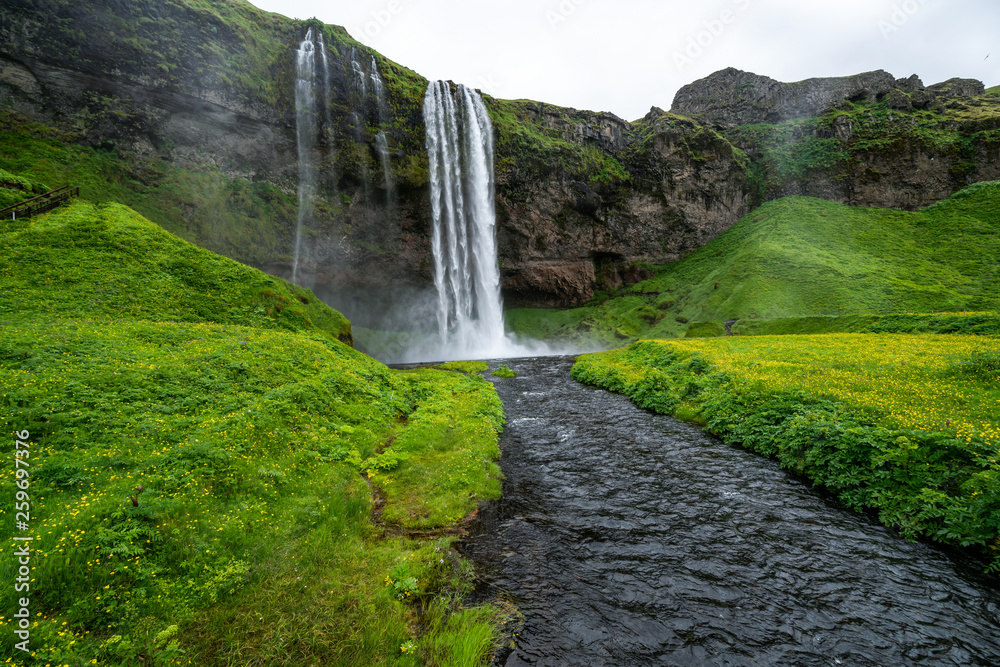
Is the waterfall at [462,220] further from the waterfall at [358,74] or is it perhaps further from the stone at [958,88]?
the stone at [958,88]

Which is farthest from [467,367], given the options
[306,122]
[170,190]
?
[306,122]

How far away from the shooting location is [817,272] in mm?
55844

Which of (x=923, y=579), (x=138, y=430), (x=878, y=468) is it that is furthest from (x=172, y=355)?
(x=878, y=468)

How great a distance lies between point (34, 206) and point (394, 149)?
41.4 metres

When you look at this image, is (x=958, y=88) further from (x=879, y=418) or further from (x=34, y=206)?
(x=34, y=206)

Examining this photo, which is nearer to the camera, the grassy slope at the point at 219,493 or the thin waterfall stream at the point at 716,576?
the grassy slope at the point at 219,493

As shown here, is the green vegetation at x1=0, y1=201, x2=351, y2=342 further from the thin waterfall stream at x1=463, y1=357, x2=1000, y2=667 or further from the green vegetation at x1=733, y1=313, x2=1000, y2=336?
the green vegetation at x1=733, y1=313, x2=1000, y2=336

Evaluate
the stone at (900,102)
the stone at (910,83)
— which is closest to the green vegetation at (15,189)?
the stone at (900,102)

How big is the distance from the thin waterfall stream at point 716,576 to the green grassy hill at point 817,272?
49976mm

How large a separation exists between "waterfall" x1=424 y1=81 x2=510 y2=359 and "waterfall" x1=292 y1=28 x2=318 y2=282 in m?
16.2

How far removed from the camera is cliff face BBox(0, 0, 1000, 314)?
4297cm

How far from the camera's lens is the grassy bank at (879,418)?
8.13m

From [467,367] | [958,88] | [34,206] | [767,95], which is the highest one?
[767,95]

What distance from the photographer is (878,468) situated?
31.6 feet
